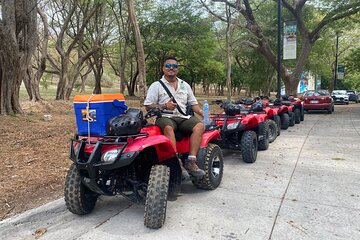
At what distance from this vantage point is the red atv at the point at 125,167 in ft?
10.8

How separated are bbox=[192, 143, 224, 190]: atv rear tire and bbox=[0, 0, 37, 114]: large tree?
685 centimetres

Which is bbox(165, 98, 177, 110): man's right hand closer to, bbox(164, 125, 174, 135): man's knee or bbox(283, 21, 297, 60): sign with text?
bbox(164, 125, 174, 135): man's knee

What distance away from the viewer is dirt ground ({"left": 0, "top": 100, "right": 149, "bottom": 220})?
4396 millimetres

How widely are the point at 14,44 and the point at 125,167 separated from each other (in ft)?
22.8

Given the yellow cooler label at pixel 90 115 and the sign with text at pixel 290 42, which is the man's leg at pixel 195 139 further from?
the sign with text at pixel 290 42

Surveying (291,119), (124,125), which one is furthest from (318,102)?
(124,125)

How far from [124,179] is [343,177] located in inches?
140

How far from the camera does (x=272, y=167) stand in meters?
6.00

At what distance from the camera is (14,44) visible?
8930mm

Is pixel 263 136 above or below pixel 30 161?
above

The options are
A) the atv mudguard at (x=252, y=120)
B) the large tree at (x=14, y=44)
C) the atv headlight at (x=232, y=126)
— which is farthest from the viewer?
the large tree at (x=14, y=44)

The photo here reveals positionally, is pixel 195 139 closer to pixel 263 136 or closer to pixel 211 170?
pixel 211 170

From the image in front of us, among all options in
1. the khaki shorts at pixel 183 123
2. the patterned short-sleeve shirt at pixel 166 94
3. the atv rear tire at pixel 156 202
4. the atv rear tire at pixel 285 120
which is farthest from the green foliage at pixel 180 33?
the atv rear tire at pixel 156 202

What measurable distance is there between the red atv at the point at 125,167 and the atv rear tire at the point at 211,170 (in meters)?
0.49
